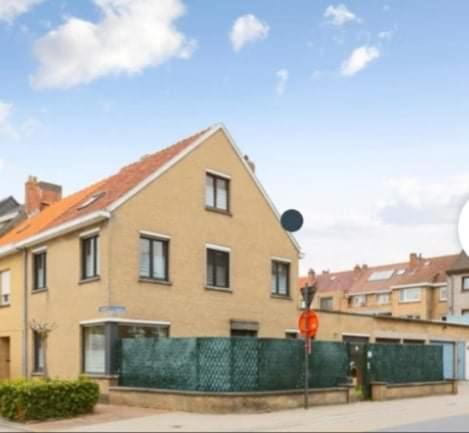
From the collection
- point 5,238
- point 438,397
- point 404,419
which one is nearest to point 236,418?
point 404,419

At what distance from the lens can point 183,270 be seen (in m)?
24.9

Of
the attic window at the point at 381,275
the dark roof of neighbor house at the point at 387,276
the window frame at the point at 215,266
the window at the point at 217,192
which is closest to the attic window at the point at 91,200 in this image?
the window at the point at 217,192

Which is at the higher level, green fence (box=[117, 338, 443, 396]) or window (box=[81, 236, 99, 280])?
window (box=[81, 236, 99, 280])

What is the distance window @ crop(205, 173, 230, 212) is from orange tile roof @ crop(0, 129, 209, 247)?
5.08 feet

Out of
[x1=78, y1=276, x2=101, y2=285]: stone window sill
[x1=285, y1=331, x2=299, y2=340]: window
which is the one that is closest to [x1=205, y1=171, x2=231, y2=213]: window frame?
[x1=78, y1=276, x2=101, y2=285]: stone window sill

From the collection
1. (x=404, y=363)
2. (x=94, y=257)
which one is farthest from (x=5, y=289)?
(x=404, y=363)

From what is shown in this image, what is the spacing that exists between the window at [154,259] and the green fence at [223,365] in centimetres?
267

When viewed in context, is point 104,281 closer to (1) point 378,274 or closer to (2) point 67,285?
(2) point 67,285

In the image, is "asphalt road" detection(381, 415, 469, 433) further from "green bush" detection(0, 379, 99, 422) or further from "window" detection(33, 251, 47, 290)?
"window" detection(33, 251, 47, 290)

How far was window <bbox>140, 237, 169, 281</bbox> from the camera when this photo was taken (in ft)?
78.3

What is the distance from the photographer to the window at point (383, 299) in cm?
7153

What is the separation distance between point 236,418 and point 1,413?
589 centimetres

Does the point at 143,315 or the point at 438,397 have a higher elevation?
the point at 143,315

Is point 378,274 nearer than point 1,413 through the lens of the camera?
No
